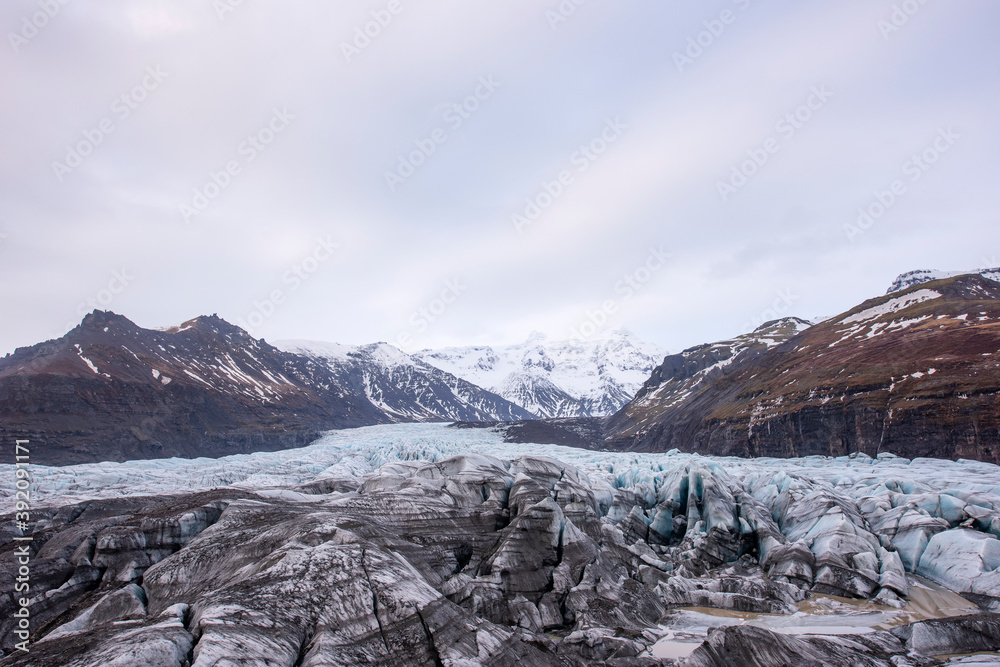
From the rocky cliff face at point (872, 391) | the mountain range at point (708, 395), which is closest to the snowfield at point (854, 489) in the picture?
the rocky cliff face at point (872, 391)

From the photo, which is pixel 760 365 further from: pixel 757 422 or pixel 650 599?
pixel 650 599

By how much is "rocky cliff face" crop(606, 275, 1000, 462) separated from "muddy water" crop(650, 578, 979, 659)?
43.3 metres

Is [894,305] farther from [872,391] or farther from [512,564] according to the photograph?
[512,564]

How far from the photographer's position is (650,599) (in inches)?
848

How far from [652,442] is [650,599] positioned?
102m

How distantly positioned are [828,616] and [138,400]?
435 ft

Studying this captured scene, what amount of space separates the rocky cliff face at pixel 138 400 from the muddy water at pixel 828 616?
10766 cm

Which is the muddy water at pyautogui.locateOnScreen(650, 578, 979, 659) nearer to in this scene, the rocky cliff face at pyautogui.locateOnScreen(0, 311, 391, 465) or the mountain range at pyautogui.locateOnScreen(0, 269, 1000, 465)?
the mountain range at pyautogui.locateOnScreen(0, 269, 1000, 465)

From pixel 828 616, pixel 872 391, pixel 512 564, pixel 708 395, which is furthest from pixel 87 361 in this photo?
pixel 872 391

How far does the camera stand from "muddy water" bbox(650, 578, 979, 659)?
18.6 meters

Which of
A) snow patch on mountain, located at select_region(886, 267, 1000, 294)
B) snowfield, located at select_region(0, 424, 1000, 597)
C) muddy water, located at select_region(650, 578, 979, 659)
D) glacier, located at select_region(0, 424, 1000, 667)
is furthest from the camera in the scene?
snow patch on mountain, located at select_region(886, 267, 1000, 294)

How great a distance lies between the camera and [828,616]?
2008 cm

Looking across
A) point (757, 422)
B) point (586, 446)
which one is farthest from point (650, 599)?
point (586, 446)

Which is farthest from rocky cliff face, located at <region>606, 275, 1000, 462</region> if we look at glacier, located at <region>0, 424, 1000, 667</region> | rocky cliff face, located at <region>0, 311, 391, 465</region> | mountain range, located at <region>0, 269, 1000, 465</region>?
rocky cliff face, located at <region>0, 311, 391, 465</region>
